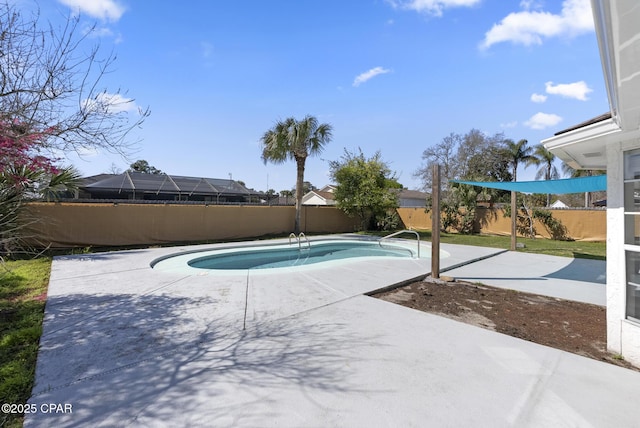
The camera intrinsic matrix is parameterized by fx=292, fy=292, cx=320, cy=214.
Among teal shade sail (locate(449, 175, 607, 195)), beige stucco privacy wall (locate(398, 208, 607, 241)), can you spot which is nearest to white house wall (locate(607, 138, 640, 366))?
teal shade sail (locate(449, 175, 607, 195))

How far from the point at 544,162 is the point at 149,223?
3541 centimetres

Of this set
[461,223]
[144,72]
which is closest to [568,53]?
[144,72]

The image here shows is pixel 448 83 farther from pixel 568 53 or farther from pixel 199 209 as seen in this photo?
pixel 199 209

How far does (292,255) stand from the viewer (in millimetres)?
11188

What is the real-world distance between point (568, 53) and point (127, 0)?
26.8ft

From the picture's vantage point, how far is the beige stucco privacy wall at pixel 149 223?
1024 centimetres

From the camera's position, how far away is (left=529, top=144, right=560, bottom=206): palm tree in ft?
95.0

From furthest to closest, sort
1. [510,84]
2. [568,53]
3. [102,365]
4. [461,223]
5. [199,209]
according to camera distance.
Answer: [461,223] < [199,209] < [510,84] < [568,53] < [102,365]

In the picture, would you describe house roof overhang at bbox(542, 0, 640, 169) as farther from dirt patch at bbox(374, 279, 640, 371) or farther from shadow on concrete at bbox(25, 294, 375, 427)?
shadow on concrete at bbox(25, 294, 375, 427)

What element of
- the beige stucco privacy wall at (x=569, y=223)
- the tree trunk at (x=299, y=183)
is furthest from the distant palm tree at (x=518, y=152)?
the tree trunk at (x=299, y=183)

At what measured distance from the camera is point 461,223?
18844mm

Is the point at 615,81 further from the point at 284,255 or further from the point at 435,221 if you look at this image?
the point at 284,255

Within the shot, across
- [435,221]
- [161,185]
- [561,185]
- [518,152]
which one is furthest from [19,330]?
[518,152]

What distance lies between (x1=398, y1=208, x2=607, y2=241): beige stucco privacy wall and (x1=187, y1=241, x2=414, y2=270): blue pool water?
8.79m
